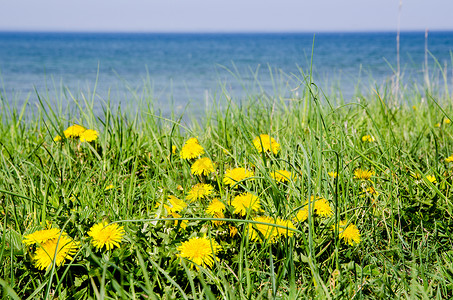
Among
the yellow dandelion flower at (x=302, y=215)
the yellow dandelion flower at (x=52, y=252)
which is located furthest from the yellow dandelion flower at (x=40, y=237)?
the yellow dandelion flower at (x=302, y=215)

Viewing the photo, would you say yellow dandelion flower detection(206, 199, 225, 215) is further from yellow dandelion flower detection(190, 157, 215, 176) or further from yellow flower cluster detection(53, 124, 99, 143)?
yellow flower cluster detection(53, 124, 99, 143)

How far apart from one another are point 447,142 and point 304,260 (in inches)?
56.1

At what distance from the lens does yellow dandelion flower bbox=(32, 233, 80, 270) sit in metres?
0.93

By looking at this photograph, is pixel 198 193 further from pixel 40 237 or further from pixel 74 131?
pixel 74 131

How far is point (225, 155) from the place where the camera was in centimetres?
188

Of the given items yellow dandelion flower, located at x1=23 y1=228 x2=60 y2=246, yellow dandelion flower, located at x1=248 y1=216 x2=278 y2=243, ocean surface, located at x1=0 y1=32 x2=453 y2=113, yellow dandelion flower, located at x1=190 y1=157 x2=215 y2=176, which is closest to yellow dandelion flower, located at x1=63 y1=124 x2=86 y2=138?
ocean surface, located at x1=0 y1=32 x2=453 y2=113

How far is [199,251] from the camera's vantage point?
967mm

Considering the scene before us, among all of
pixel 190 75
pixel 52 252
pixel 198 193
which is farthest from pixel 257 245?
pixel 190 75

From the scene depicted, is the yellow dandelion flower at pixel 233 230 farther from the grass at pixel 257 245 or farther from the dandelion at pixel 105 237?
the dandelion at pixel 105 237

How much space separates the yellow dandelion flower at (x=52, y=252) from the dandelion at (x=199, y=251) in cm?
28

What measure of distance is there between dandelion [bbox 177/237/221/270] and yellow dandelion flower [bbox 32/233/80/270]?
28 cm

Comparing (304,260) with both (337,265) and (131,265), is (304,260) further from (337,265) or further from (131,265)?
(131,265)

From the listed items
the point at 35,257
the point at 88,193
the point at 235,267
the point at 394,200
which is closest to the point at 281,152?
the point at 394,200

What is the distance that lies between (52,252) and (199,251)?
38 cm
